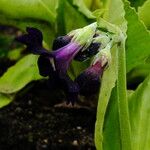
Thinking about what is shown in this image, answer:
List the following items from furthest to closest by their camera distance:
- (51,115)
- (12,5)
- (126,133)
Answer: (51,115) → (12,5) → (126,133)

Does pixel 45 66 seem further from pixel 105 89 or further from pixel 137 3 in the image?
pixel 137 3

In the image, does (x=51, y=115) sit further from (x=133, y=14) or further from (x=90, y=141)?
(x=133, y=14)

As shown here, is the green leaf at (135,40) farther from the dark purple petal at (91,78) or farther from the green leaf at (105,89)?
the dark purple petal at (91,78)

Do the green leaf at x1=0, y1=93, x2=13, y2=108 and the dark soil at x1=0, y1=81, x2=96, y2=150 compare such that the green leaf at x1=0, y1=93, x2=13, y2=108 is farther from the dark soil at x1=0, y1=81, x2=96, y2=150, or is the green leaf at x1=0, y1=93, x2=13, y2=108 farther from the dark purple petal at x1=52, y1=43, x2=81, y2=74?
the dark purple petal at x1=52, y1=43, x2=81, y2=74

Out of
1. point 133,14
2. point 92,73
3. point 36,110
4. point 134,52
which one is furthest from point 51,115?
point 92,73

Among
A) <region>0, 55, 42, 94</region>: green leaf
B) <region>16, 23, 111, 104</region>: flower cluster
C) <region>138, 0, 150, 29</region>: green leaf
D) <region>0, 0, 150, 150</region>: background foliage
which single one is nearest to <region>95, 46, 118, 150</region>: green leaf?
<region>0, 0, 150, 150</region>: background foliage

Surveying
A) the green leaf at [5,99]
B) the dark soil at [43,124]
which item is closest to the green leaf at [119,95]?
the dark soil at [43,124]
